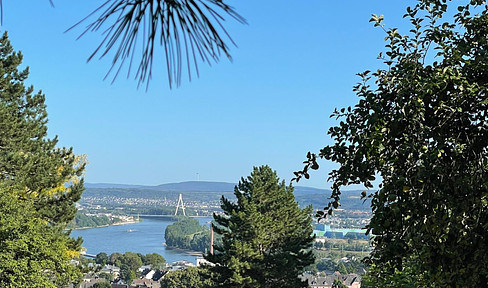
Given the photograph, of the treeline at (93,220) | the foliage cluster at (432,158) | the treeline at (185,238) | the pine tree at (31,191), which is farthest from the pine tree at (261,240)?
the treeline at (93,220)

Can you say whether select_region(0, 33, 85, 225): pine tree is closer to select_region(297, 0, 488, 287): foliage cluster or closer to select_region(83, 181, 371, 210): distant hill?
select_region(297, 0, 488, 287): foliage cluster

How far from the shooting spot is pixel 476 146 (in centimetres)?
315

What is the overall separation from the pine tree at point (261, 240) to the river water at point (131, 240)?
59.4 meters

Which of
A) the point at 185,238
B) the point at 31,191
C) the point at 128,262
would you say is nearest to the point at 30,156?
the point at 31,191

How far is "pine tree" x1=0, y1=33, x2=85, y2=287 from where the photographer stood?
1071 cm

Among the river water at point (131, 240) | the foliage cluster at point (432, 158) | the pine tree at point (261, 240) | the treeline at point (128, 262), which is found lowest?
the river water at point (131, 240)

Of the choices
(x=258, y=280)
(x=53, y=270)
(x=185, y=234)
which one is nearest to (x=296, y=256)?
(x=258, y=280)

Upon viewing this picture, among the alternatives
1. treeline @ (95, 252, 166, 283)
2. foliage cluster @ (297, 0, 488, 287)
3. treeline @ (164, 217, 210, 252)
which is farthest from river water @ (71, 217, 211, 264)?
foliage cluster @ (297, 0, 488, 287)

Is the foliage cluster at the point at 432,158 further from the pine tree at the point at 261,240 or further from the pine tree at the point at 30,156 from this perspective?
the pine tree at the point at 261,240

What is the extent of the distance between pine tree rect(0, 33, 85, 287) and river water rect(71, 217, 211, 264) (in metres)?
61.9

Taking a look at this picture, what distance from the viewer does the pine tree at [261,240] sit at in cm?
1497

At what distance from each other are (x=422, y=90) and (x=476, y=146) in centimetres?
47

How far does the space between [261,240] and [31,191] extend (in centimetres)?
652

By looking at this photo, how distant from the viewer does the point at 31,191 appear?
40.4 feet
